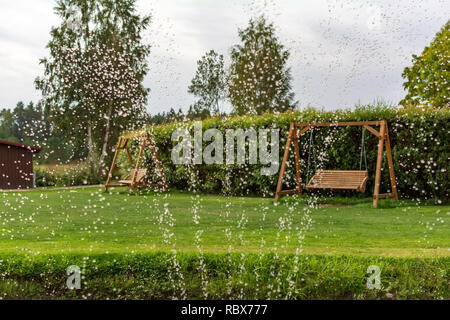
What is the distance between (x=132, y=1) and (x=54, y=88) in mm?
7113

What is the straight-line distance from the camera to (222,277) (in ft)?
16.7

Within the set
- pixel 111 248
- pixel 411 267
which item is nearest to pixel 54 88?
pixel 111 248

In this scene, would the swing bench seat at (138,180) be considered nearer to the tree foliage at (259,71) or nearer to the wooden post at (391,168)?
the wooden post at (391,168)

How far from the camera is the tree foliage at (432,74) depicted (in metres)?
22.8

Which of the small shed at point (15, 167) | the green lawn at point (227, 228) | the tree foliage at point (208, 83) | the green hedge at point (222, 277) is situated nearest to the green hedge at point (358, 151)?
the green lawn at point (227, 228)

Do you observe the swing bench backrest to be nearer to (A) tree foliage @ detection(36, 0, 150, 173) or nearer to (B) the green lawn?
(B) the green lawn

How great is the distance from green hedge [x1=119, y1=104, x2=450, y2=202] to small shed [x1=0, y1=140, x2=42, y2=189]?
13191 millimetres

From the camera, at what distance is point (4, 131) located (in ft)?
165

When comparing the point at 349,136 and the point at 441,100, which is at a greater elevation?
the point at 441,100

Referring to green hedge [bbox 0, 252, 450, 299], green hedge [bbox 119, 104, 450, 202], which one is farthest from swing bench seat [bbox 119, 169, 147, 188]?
green hedge [bbox 0, 252, 450, 299]

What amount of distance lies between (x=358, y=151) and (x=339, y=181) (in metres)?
2.29

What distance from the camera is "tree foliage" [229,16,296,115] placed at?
3253 cm

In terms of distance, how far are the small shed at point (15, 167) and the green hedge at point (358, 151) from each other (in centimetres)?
1319

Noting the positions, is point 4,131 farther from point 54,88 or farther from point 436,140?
point 436,140
